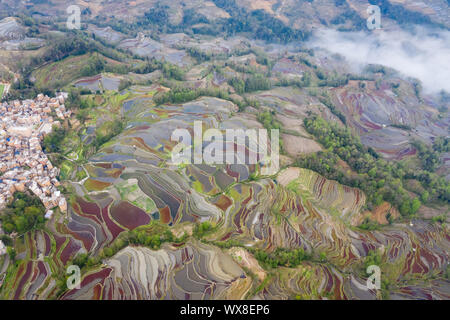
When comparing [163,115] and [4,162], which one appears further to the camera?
[163,115]

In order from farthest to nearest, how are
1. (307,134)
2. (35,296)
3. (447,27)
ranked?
(447,27), (307,134), (35,296)

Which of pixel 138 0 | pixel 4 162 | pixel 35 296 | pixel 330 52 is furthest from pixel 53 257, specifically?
pixel 138 0

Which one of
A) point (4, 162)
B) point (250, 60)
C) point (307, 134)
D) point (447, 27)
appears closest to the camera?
point (4, 162)

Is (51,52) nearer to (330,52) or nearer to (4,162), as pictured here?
(4,162)

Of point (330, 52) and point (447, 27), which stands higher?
point (447, 27)

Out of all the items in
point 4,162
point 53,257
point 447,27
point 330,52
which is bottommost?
point 53,257

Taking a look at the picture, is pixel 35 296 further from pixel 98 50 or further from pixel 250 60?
pixel 250 60
